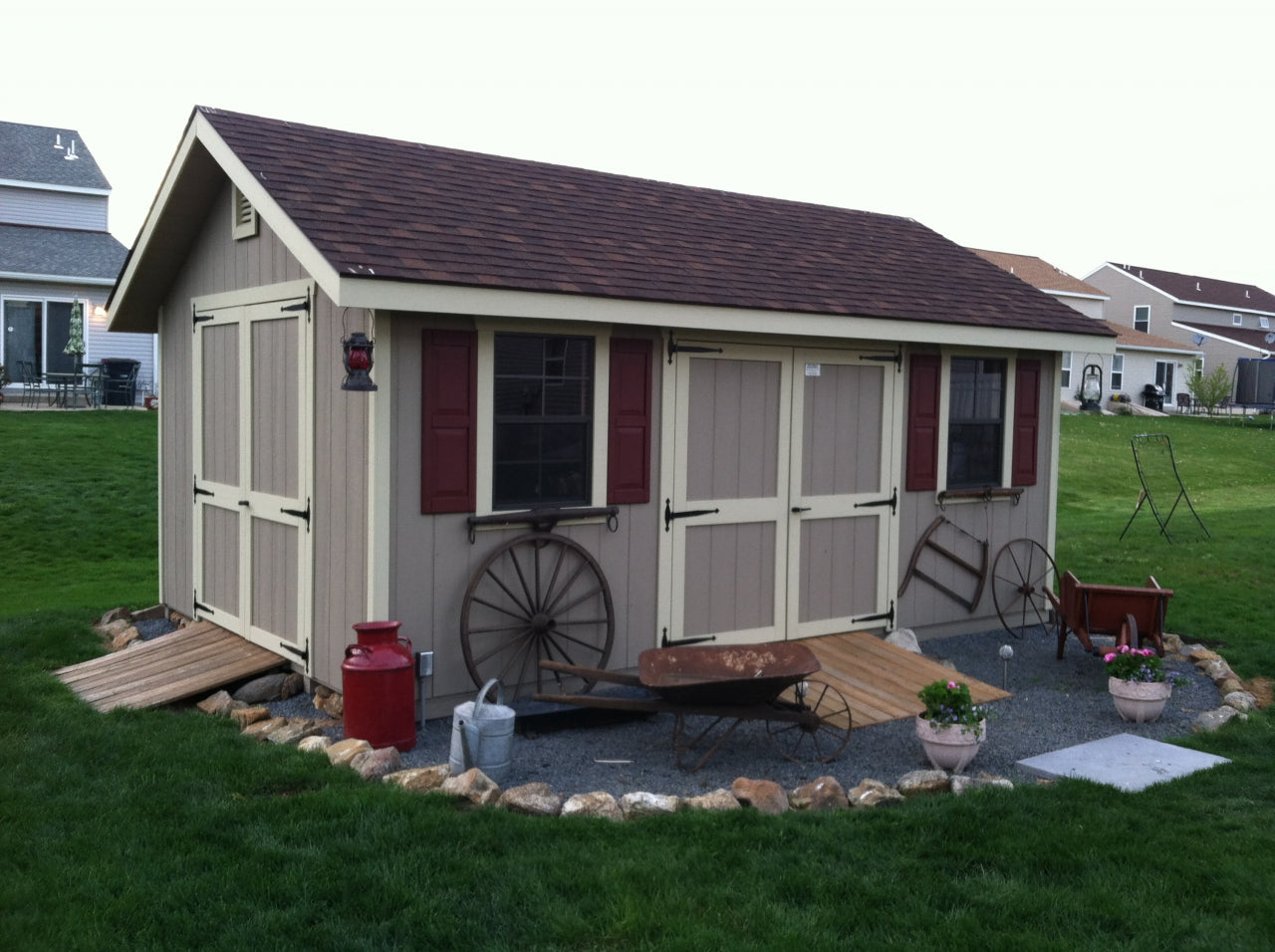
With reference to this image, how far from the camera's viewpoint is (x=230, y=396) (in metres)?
7.79

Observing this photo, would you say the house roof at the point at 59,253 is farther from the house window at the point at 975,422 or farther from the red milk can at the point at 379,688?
the red milk can at the point at 379,688

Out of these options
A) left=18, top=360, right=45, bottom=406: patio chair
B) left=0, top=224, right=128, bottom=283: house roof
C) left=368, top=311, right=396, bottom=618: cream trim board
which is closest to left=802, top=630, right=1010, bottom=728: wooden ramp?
left=368, top=311, right=396, bottom=618: cream trim board

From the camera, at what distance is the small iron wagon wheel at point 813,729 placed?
6086 millimetres

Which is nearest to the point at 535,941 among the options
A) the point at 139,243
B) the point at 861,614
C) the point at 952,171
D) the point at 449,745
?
the point at 449,745

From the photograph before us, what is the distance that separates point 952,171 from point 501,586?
74.2ft

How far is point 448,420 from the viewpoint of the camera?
6.36 m

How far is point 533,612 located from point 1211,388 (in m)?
36.3

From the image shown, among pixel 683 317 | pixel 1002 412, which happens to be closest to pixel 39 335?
pixel 683 317

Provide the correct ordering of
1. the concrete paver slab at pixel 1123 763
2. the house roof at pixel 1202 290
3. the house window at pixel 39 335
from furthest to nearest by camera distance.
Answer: the house roof at pixel 1202 290 < the house window at pixel 39 335 < the concrete paver slab at pixel 1123 763

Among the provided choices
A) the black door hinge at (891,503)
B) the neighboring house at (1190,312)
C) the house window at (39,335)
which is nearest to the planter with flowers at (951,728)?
the black door hinge at (891,503)

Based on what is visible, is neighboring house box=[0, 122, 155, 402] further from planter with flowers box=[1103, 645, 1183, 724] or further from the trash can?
planter with flowers box=[1103, 645, 1183, 724]

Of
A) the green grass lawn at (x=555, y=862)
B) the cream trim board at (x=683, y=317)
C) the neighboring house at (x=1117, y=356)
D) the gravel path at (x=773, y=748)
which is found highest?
the neighboring house at (x=1117, y=356)

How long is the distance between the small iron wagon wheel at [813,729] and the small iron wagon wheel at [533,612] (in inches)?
48.5

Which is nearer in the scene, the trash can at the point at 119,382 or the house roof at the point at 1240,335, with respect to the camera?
the trash can at the point at 119,382
